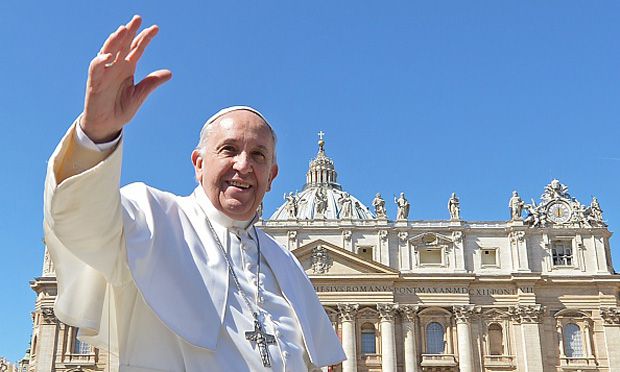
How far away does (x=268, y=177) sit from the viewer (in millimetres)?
2982

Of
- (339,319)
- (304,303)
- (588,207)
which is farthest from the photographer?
(588,207)

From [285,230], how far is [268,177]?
33.7 m

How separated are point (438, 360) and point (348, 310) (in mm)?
4959

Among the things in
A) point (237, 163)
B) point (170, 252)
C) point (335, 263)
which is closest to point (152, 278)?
point (170, 252)

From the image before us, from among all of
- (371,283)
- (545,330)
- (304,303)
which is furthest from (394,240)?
(304,303)

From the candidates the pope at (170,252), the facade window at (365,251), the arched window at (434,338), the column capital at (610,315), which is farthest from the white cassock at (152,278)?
the column capital at (610,315)

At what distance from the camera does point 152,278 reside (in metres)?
2.52

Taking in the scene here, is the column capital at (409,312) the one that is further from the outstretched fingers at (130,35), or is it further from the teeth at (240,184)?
the outstretched fingers at (130,35)

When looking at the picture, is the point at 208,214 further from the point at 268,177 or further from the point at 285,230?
the point at 285,230

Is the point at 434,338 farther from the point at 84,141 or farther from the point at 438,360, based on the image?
the point at 84,141

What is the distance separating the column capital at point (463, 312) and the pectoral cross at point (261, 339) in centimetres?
3366

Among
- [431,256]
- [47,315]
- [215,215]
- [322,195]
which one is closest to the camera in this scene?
[215,215]

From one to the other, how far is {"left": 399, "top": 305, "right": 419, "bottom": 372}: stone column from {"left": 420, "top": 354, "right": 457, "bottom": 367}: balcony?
439 millimetres

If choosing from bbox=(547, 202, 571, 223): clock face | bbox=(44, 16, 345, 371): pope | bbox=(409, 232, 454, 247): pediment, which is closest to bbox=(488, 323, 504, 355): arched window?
bbox=(409, 232, 454, 247): pediment
